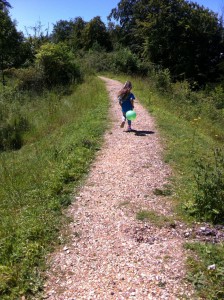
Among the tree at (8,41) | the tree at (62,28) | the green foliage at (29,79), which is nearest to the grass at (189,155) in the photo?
the green foliage at (29,79)

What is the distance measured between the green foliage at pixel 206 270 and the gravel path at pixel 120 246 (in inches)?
4.5

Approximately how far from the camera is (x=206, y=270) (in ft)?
11.9

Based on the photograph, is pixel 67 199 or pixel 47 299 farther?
pixel 67 199

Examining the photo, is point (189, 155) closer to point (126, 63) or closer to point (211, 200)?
point (211, 200)

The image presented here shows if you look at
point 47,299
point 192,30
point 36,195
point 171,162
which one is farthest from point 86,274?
point 192,30

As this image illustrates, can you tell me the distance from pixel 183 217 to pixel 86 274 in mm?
1827

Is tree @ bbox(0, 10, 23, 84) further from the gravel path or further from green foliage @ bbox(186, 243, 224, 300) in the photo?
green foliage @ bbox(186, 243, 224, 300)

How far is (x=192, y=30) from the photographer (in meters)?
25.5

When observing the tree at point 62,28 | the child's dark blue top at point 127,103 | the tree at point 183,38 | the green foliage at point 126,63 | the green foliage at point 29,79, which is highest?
the tree at point 62,28

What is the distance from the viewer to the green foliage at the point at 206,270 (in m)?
3.35

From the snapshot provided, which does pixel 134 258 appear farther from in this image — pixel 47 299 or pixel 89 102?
pixel 89 102

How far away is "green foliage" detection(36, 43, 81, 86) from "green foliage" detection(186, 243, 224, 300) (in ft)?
53.0

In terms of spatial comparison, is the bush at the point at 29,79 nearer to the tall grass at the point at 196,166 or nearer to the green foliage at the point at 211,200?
the tall grass at the point at 196,166

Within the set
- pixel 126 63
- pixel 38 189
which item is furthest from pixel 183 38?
pixel 38 189
